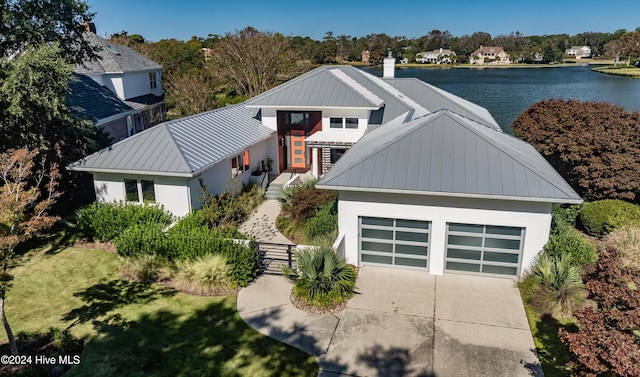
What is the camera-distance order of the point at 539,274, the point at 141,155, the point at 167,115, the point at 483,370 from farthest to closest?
1. the point at 167,115
2. the point at 141,155
3. the point at 539,274
4. the point at 483,370

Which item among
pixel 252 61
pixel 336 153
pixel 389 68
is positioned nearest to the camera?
pixel 336 153

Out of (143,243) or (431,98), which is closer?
(143,243)

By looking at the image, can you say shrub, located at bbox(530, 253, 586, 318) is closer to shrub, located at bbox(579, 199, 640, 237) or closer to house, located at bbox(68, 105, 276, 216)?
shrub, located at bbox(579, 199, 640, 237)

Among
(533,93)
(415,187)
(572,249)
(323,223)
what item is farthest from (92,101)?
(533,93)

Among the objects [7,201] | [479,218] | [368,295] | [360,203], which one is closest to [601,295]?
[479,218]

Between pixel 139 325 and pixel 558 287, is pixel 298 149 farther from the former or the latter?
pixel 558 287

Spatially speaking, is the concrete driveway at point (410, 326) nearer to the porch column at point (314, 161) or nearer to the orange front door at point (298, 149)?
the porch column at point (314, 161)

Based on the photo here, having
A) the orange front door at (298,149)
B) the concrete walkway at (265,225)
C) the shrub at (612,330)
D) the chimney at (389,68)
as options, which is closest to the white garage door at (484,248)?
the shrub at (612,330)

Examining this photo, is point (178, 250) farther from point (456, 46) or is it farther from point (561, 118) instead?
point (456, 46)
